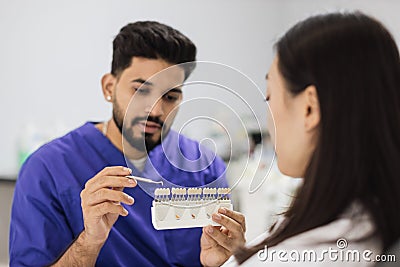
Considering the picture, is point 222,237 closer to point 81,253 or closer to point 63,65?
point 81,253

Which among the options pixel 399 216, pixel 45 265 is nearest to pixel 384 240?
pixel 399 216

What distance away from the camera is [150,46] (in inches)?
53.8

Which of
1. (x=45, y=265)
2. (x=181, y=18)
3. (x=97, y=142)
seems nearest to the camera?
(x=45, y=265)

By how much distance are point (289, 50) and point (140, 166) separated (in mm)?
420

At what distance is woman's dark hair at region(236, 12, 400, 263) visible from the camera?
855mm

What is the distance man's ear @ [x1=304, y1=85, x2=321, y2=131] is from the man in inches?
13.0

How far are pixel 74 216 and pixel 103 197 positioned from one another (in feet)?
0.92

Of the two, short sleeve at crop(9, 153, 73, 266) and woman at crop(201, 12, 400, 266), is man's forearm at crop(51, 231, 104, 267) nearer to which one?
short sleeve at crop(9, 153, 73, 266)

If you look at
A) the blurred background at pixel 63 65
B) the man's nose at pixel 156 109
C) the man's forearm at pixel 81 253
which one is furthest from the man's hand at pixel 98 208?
the blurred background at pixel 63 65

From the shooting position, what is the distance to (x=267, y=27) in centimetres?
327

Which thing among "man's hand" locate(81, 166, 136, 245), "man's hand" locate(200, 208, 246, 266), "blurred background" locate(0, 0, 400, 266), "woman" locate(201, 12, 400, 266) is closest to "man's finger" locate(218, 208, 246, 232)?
"man's hand" locate(200, 208, 246, 266)

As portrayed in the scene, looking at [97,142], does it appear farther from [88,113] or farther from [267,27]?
[267,27]

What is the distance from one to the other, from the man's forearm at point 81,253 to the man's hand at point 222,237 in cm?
23

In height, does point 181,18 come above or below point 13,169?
above
